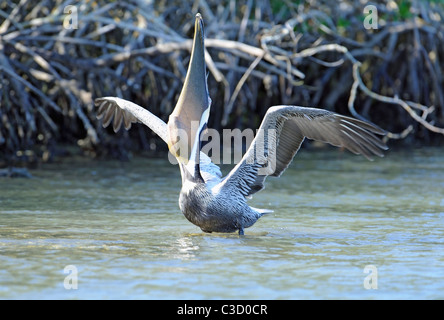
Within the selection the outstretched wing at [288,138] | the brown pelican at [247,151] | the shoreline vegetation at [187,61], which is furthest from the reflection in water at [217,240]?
the shoreline vegetation at [187,61]

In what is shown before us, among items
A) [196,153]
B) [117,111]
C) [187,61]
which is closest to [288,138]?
[196,153]

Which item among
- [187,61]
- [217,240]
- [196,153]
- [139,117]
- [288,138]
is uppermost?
[187,61]

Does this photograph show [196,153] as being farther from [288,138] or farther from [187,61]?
[187,61]

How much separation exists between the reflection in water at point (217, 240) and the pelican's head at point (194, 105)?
657 mm

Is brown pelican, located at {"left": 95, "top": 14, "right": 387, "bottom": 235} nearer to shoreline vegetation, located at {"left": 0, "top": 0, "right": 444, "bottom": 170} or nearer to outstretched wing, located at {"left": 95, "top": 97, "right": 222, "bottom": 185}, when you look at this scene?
outstretched wing, located at {"left": 95, "top": 97, "right": 222, "bottom": 185}

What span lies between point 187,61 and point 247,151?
5.67 metres

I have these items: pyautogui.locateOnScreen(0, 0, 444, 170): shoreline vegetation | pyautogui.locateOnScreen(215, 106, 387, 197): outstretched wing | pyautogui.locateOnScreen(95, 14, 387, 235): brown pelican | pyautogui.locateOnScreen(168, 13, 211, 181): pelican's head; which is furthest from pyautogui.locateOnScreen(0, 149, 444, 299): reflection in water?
pyautogui.locateOnScreen(0, 0, 444, 170): shoreline vegetation

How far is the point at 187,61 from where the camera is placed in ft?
38.5

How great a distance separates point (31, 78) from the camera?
1017cm

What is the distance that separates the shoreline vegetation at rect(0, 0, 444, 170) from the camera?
9711 millimetres

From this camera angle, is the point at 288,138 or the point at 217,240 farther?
the point at 288,138

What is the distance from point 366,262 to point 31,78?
19.4 ft
